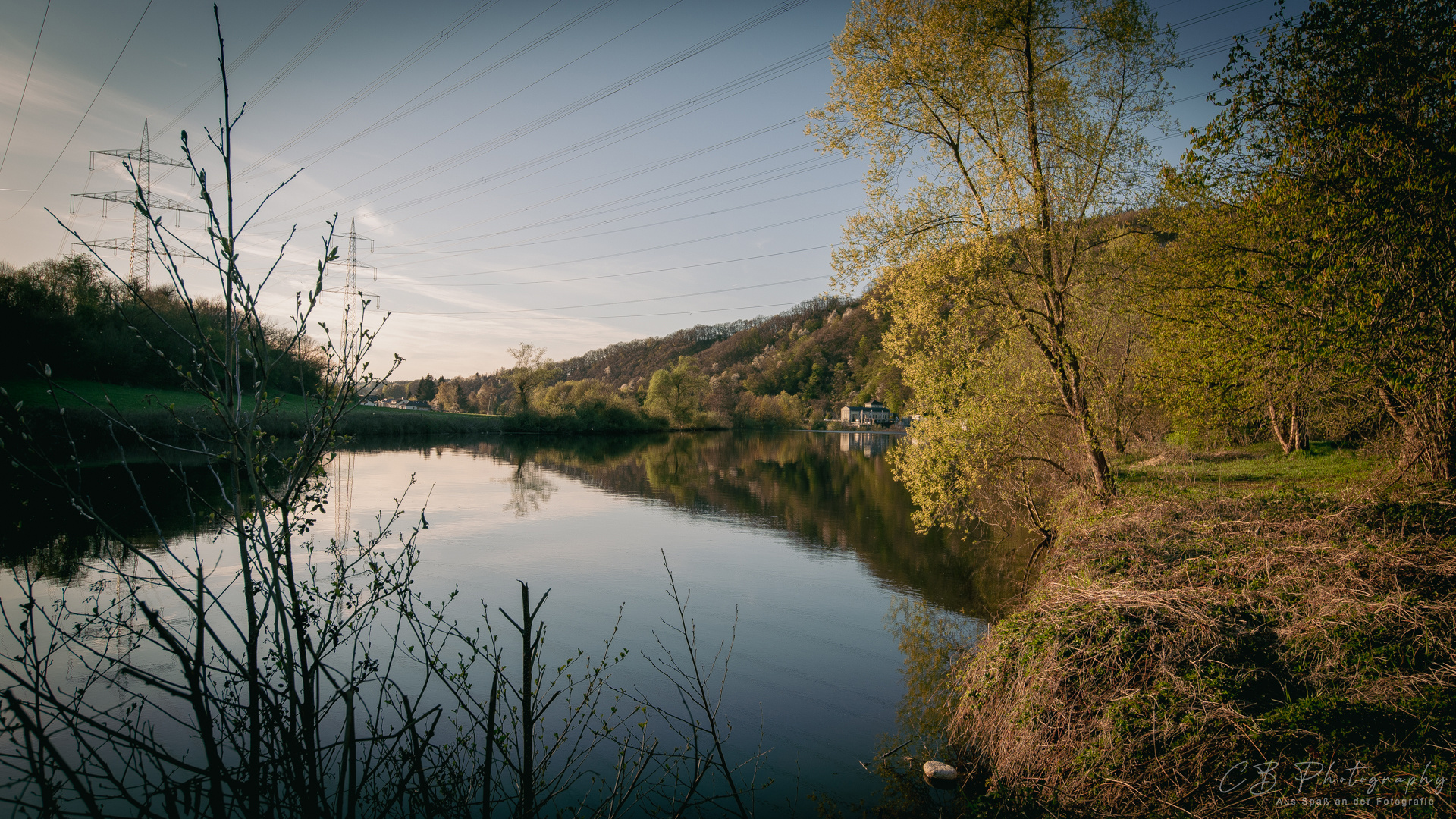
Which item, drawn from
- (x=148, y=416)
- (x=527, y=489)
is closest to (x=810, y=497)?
(x=527, y=489)

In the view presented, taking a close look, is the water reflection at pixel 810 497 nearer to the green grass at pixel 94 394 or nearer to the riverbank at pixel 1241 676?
the riverbank at pixel 1241 676

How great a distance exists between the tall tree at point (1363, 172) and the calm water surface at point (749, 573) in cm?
621

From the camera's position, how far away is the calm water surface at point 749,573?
307 inches

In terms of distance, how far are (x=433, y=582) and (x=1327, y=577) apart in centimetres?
1256

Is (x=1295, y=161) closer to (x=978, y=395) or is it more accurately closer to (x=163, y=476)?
(x=978, y=395)

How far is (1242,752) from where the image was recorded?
480 cm

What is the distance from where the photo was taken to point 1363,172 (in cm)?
815

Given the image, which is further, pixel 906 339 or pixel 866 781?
pixel 906 339

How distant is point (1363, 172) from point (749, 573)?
1109 centimetres

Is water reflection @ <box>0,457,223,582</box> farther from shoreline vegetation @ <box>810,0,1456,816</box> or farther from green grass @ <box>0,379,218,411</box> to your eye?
shoreline vegetation @ <box>810,0,1456,816</box>

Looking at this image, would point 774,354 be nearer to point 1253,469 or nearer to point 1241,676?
point 1253,469

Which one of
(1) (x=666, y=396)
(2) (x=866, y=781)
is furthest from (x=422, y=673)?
(1) (x=666, y=396)

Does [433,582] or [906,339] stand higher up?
[906,339]

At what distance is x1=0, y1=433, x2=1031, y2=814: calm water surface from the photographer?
7797mm
